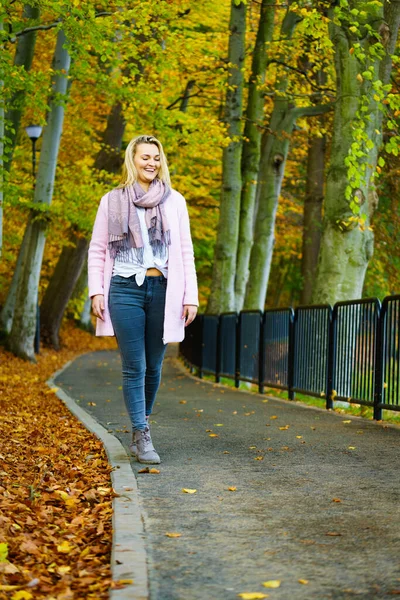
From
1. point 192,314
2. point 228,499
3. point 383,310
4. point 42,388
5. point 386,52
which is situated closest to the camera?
point 228,499

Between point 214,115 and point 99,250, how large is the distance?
26.0 m

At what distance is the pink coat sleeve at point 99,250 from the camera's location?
6.85 meters

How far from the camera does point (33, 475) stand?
7.06 meters

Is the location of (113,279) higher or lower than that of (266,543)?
higher

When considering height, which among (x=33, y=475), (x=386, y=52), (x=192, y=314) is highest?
(x=386, y=52)

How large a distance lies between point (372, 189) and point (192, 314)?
303 inches

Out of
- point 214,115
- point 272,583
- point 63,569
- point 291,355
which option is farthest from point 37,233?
point 272,583

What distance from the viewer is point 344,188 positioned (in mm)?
14078

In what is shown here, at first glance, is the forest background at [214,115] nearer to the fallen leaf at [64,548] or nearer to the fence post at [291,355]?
the fence post at [291,355]

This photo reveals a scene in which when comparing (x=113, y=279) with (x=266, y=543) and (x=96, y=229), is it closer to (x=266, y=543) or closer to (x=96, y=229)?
(x=96, y=229)

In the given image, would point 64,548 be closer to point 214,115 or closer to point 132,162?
point 132,162

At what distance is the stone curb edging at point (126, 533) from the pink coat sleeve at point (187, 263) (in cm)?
116

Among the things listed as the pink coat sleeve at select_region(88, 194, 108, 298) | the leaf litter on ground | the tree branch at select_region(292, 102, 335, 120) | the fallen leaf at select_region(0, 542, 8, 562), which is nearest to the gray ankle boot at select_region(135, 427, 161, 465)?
the leaf litter on ground

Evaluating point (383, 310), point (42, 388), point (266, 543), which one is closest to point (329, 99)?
point (42, 388)
